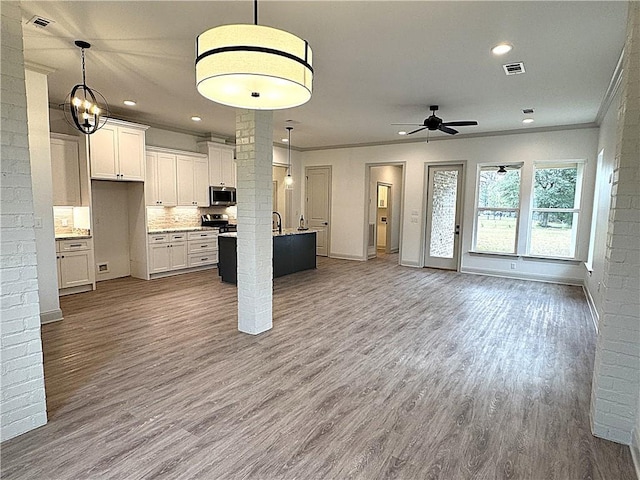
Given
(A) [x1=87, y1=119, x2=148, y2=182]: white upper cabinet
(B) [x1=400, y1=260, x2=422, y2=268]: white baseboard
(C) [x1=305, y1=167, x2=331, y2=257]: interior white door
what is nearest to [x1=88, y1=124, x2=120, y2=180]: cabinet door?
(A) [x1=87, y1=119, x2=148, y2=182]: white upper cabinet

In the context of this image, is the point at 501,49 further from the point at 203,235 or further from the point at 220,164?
the point at 203,235

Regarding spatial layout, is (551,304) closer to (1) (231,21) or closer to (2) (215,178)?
(1) (231,21)

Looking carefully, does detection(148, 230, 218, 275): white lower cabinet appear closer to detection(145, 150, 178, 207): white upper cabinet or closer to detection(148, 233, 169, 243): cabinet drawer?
detection(148, 233, 169, 243): cabinet drawer

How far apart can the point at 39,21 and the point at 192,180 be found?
4.34 metres

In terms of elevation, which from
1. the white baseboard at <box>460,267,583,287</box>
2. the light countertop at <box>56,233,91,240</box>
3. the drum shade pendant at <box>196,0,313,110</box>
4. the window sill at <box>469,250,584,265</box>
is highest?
the drum shade pendant at <box>196,0,313,110</box>

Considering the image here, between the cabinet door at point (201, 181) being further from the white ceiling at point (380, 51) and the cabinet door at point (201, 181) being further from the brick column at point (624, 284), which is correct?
the brick column at point (624, 284)

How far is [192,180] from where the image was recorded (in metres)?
7.23

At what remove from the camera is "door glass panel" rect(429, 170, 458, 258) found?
7.82 meters

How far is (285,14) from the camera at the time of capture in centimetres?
275

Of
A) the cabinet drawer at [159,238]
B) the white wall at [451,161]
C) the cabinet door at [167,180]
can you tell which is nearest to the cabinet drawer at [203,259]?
the cabinet drawer at [159,238]

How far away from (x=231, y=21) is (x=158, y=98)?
2.73 metres

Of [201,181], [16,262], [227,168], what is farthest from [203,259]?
[16,262]

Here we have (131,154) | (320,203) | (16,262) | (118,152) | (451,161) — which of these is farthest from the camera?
(320,203)

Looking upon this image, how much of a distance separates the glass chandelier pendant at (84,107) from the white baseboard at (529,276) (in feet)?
23.1
